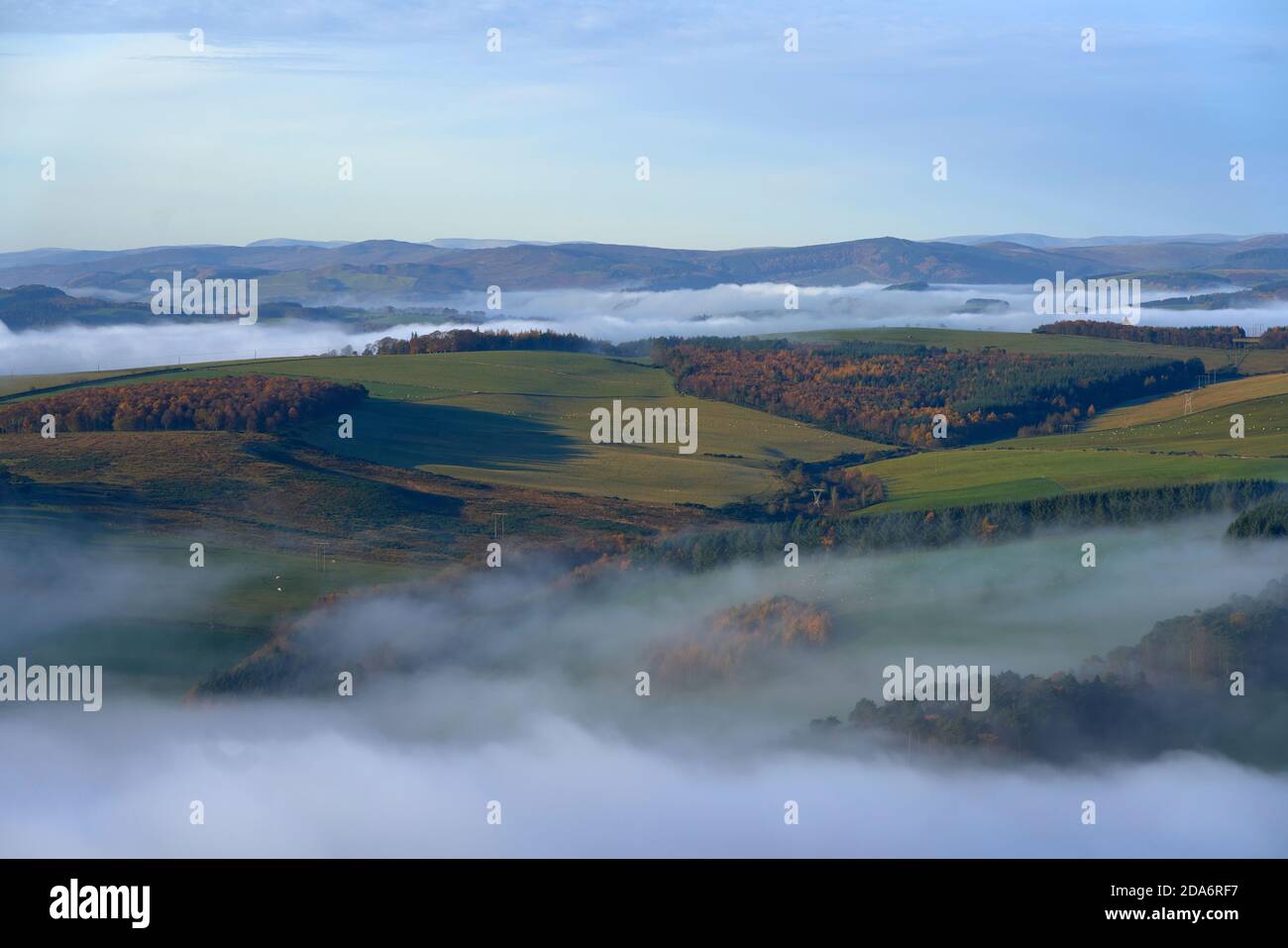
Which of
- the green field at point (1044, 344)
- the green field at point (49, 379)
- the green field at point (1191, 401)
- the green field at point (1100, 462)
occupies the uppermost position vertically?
the green field at point (1044, 344)

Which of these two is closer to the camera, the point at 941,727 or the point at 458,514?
the point at 941,727

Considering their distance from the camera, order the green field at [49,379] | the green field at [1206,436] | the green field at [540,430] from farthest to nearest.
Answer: the green field at [49,379]
the green field at [1206,436]
the green field at [540,430]

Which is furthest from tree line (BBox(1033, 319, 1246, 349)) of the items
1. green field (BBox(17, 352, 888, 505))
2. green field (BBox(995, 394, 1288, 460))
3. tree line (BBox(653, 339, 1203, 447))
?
green field (BBox(17, 352, 888, 505))

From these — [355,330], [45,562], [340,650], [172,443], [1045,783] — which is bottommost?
[1045,783]

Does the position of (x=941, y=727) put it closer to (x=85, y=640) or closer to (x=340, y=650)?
(x=340, y=650)

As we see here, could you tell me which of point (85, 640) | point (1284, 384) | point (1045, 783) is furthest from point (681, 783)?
point (1284, 384)

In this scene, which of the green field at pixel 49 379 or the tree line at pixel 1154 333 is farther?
the tree line at pixel 1154 333

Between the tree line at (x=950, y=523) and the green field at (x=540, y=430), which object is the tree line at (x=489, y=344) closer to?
the green field at (x=540, y=430)

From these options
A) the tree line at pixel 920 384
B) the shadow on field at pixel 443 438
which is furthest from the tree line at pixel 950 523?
the tree line at pixel 920 384
